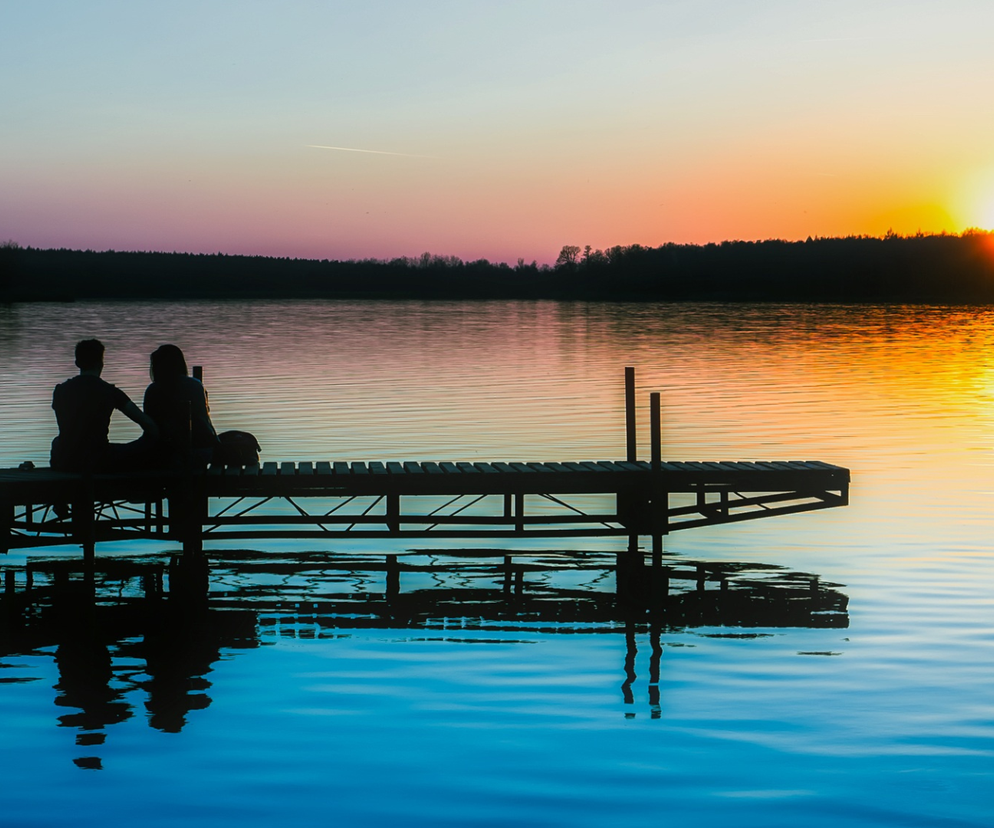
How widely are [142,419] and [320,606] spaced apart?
2452mm

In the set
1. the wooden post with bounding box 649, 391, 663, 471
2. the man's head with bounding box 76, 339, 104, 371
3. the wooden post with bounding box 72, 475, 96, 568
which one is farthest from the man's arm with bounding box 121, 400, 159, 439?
the wooden post with bounding box 649, 391, 663, 471

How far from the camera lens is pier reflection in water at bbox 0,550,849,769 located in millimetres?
9211

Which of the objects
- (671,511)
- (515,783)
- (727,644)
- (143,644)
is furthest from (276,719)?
(671,511)

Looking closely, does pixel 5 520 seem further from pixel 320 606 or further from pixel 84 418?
pixel 320 606

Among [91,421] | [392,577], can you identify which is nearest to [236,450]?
[91,421]

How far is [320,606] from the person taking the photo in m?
11.6

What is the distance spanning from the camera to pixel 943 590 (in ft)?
39.5

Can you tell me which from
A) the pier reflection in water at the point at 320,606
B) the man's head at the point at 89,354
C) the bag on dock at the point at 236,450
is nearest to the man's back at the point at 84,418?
the man's head at the point at 89,354

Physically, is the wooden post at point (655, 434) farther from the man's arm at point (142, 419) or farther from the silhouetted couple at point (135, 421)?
the man's arm at point (142, 419)

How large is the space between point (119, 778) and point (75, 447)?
568 cm

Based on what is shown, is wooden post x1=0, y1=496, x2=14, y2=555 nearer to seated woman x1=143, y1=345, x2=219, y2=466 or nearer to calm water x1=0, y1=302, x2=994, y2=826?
calm water x1=0, y1=302, x2=994, y2=826

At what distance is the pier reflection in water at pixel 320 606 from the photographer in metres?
9.21

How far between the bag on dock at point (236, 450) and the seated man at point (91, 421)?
0.96 metres

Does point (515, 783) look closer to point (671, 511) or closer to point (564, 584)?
point (564, 584)
